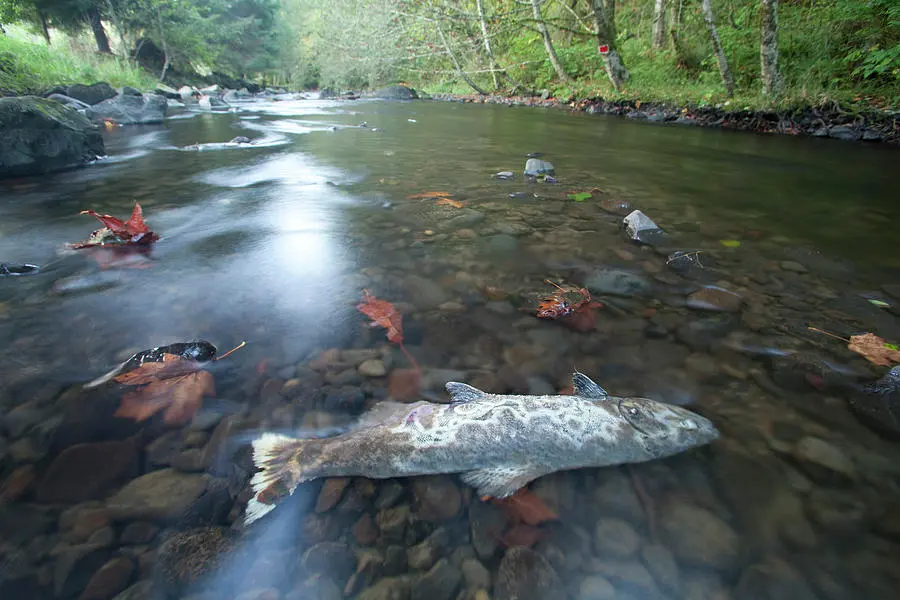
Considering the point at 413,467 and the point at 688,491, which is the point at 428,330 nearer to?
the point at 413,467

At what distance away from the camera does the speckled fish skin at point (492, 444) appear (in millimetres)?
1638

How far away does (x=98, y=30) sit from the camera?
2288 cm

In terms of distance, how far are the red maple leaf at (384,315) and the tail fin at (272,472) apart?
823 mm

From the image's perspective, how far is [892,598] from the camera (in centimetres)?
130

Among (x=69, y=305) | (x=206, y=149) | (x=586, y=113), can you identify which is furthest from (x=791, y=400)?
(x=586, y=113)

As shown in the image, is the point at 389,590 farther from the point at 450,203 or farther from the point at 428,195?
the point at 428,195

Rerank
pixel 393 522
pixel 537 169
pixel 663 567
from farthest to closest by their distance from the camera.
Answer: pixel 537 169 < pixel 393 522 < pixel 663 567

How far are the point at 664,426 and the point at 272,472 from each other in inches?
61.1

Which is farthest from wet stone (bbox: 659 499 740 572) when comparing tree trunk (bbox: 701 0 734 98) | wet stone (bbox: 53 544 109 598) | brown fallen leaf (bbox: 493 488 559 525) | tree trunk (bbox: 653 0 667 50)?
tree trunk (bbox: 653 0 667 50)

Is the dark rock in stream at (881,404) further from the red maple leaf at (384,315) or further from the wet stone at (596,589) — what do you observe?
the red maple leaf at (384,315)

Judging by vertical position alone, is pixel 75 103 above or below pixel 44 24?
below

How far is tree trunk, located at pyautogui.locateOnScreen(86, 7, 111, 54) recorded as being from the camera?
21966 mm

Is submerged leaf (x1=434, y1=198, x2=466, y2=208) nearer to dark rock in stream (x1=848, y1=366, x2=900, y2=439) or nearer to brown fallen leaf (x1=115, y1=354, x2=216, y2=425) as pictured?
brown fallen leaf (x1=115, y1=354, x2=216, y2=425)

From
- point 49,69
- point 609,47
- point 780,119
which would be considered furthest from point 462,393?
point 49,69
